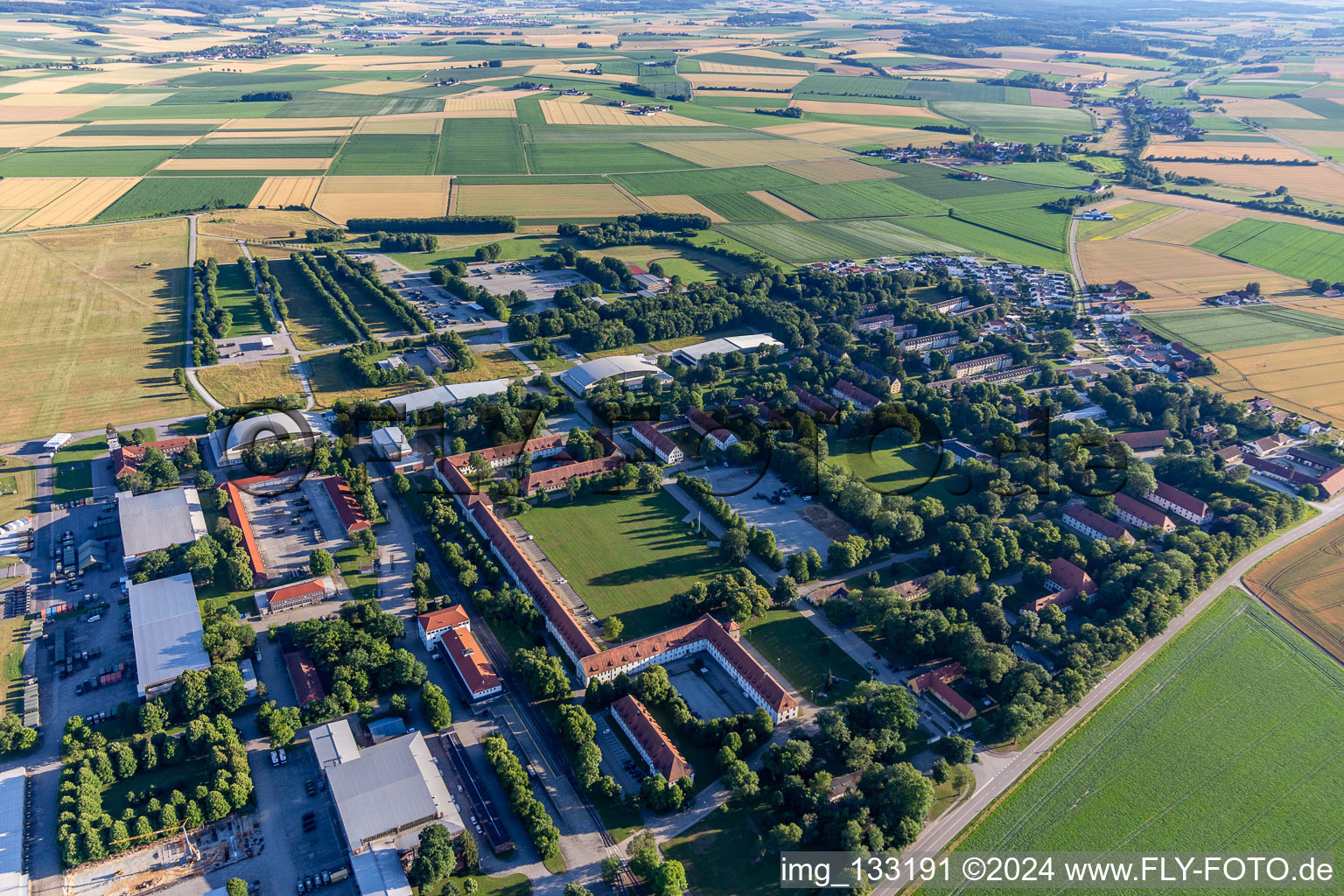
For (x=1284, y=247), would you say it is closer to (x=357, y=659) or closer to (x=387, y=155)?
(x=357, y=659)

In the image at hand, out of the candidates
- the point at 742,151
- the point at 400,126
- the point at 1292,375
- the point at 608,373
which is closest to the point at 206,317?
the point at 608,373

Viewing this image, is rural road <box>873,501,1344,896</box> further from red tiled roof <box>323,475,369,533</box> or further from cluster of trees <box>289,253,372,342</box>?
cluster of trees <box>289,253,372,342</box>

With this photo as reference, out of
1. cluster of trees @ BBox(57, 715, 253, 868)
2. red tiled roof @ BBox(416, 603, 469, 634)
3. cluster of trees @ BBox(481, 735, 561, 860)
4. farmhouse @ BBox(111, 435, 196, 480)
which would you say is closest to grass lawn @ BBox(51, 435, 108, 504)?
farmhouse @ BBox(111, 435, 196, 480)

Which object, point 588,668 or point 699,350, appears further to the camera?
point 699,350

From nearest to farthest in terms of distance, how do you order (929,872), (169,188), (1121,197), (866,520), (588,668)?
(929,872)
(588,668)
(866,520)
(169,188)
(1121,197)

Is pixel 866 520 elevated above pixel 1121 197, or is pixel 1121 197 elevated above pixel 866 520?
pixel 1121 197

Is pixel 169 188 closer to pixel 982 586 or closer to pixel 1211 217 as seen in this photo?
pixel 982 586

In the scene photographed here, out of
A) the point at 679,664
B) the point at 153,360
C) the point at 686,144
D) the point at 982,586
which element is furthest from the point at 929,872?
the point at 686,144
